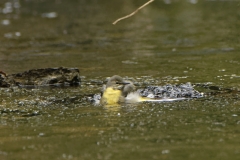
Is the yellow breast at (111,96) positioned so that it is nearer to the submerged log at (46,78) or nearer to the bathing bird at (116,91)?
the bathing bird at (116,91)

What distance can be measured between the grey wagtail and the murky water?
0.87ft

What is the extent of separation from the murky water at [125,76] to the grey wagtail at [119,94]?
0.27 meters

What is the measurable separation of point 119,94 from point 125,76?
264cm

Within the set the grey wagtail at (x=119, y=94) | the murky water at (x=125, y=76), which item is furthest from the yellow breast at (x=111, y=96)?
the murky water at (x=125, y=76)

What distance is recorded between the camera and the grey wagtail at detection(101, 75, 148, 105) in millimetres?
8219

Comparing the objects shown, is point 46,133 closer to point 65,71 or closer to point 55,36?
point 65,71

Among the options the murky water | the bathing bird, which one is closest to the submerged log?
the murky water

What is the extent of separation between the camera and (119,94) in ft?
27.2

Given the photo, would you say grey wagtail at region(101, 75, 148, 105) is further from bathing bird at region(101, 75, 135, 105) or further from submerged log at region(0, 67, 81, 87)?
submerged log at region(0, 67, 81, 87)

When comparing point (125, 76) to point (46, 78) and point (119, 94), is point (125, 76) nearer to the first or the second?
point (46, 78)

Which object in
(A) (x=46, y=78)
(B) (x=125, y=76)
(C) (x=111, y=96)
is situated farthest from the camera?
(B) (x=125, y=76)

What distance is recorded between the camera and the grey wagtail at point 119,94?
324 inches

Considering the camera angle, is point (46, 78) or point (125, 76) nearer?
point (46, 78)

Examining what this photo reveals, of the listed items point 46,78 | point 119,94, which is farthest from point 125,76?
point 119,94
